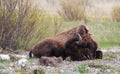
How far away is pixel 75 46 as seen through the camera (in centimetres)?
1388

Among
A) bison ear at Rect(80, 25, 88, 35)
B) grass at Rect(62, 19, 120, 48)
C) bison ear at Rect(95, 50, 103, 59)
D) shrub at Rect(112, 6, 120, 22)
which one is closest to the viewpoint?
bison ear at Rect(80, 25, 88, 35)

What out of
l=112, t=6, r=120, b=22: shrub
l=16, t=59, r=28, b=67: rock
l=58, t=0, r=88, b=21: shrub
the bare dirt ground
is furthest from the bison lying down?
l=112, t=6, r=120, b=22: shrub

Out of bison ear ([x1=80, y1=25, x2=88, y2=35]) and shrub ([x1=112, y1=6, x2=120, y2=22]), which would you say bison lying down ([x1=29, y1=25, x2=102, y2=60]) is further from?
shrub ([x1=112, y1=6, x2=120, y2=22])

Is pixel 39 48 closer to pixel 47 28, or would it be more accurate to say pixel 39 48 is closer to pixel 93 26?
pixel 47 28

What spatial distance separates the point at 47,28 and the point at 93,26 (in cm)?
828

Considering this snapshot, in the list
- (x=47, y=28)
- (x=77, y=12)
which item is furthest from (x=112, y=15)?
(x=47, y=28)

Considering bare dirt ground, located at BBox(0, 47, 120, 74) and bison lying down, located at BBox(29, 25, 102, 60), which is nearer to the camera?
bare dirt ground, located at BBox(0, 47, 120, 74)

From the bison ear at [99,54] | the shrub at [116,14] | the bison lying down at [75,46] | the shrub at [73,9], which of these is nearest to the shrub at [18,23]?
the bison lying down at [75,46]

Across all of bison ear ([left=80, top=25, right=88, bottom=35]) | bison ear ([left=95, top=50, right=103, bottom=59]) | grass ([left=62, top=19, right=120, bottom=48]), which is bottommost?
grass ([left=62, top=19, right=120, bottom=48])

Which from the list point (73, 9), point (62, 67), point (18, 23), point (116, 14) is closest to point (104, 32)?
point (73, 9)

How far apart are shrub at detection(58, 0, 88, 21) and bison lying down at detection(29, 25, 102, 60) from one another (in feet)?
55.2

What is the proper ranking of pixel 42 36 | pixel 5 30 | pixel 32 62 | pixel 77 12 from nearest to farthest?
1. pixel 32 62
2. pixel 5 30
3. pixel 42 36
4. pixel 77 12

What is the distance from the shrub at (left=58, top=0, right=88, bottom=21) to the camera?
102 ft

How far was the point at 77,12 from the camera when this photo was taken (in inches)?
1241
